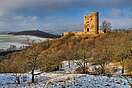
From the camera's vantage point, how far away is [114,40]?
87.1 metres

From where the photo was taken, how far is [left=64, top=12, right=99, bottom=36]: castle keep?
318 feet

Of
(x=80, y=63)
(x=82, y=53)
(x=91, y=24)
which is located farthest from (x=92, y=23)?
(x=80, y=63)

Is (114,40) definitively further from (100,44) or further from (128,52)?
(128,52)

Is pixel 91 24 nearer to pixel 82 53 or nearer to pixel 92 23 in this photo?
pixel 92 23

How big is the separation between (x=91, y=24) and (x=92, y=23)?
1.66 ft

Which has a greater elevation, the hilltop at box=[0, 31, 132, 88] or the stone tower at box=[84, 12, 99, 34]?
the stone tower at box=[84, 12, 99, 34]

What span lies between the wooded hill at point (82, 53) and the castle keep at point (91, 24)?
4.57 metres

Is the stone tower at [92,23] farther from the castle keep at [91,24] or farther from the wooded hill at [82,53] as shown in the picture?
the wooded hill at [82,53]

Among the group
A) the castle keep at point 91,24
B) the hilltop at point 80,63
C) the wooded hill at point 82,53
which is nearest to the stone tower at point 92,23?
the castle keep at point 91,24

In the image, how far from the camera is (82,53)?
67000mm

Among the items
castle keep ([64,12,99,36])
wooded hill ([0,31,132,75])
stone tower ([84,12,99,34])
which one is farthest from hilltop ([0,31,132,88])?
stone tower ([84,12,99,34])

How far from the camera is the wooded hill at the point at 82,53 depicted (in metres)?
54.2

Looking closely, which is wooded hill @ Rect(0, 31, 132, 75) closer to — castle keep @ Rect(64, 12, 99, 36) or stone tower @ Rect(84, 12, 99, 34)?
castle keep @ Rect(64, 12, 99, 36)

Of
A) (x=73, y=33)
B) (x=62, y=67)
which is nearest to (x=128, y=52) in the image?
(x=62, y=67)
